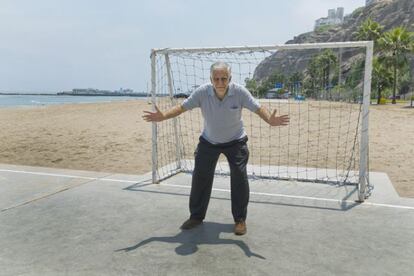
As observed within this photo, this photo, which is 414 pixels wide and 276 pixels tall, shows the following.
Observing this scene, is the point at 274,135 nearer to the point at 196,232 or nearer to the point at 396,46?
the point at 196,232

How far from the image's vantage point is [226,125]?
4.20 metres

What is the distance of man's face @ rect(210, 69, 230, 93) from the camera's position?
13.2ft

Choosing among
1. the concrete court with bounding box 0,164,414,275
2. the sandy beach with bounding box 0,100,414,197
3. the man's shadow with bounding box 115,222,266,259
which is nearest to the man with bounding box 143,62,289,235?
the man's shadow with bounding box 115,222,266,259

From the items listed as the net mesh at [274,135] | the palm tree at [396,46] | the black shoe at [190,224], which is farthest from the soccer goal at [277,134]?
the palm tree at [396,46]

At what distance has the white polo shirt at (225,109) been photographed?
164 inches

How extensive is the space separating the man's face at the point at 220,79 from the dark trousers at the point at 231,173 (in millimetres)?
609

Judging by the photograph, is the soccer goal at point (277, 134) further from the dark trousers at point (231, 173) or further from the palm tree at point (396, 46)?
the palm tree at point (396, 46)

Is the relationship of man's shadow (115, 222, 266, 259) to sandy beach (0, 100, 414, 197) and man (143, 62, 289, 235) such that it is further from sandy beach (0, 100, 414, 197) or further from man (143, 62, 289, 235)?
sandy beach (0, 100, 414, 197)

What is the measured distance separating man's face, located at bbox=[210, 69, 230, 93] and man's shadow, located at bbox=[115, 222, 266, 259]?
1528 millimetres

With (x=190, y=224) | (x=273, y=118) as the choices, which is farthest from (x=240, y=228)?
(x=273, y=118)

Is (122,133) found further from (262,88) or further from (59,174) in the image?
(59,174)

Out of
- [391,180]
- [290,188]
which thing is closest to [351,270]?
[290,188]

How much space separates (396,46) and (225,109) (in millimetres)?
42746

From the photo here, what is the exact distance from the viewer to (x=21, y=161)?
8.51 meters
